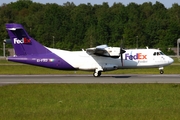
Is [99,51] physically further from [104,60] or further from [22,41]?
[22,41]

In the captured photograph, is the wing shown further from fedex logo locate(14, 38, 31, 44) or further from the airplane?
fedex logo locate(14, 38, 31, 44)

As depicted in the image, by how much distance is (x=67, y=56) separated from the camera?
41062mm

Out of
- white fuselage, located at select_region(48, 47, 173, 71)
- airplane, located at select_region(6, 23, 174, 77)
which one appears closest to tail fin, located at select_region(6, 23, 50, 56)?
airplane, located at select_region(6, 23, 174, 77)
